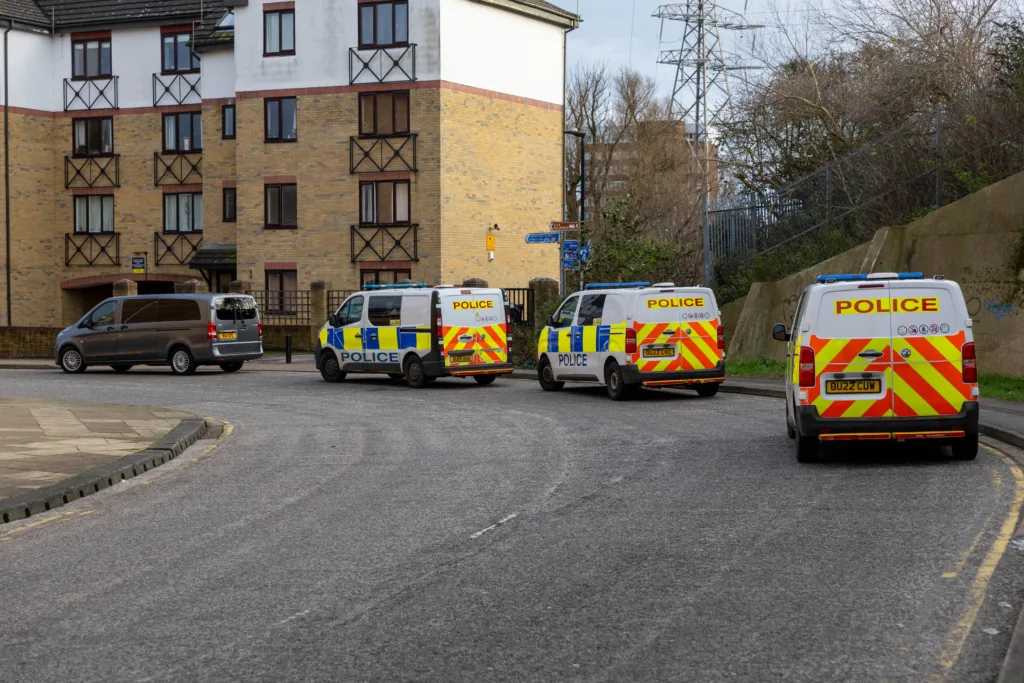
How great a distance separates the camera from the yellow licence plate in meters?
12.5

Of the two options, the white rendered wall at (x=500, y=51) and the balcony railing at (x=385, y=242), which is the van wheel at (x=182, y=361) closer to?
the balcony railing at (x=385, y=242)

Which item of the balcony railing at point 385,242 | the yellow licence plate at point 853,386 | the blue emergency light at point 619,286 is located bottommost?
the yellow licence plate at point 853,386

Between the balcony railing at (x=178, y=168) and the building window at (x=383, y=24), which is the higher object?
the building window at (x=383, y=24)

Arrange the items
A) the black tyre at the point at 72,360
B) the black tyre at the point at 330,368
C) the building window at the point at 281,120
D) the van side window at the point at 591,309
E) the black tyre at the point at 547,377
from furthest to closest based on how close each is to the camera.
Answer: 1. the building window at the point at 281,120
2. the black tyre at the point at 72,360
3. the black tyre at the point at 330,368
4. the black tyre at the point at 547,377
5. the van side window at the point at 591,309

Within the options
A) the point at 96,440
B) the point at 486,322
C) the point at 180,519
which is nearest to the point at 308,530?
the point at 180,519

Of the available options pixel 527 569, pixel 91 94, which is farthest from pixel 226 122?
pixel 527 569

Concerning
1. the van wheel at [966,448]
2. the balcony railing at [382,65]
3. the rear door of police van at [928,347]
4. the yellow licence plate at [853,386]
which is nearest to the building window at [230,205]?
the balcony railing at [382,65]

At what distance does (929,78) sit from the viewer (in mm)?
27922

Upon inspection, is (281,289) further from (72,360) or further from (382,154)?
(72,360)

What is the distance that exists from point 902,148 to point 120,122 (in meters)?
30.8

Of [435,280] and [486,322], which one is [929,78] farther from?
[435,280]

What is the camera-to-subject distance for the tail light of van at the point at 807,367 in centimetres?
1262

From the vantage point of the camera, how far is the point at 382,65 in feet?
139

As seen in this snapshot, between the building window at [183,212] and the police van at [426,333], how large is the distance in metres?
23.3
